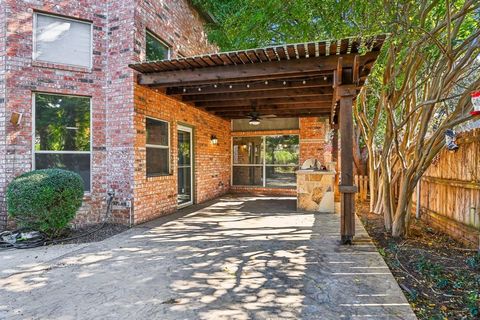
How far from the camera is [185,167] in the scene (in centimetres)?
791

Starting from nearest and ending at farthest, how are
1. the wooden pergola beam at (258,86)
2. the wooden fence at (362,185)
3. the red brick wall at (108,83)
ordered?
the red brick wall at (108,83), the wooden pergola beam at (258,86), the wooden fence at (362,185)

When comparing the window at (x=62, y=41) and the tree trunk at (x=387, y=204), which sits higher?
the window at (x=62, y=41)

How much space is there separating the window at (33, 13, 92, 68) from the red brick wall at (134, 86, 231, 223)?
3.95ft

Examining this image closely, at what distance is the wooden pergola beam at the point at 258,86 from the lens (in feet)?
18.4

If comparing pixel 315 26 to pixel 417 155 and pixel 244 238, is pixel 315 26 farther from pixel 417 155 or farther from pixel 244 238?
pixel 244 238

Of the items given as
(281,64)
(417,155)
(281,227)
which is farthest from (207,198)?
(417,155)

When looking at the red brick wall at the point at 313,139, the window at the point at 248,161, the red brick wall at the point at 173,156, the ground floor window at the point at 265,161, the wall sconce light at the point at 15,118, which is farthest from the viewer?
the window at the point at 248,161

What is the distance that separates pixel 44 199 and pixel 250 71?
3779 millimetres

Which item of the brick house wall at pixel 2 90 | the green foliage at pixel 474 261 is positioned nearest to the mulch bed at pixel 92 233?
the brick house wall at pixel 2 90

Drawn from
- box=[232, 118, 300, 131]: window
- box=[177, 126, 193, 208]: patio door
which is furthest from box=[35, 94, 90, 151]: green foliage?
box=[232, 118, 300, 131]: window

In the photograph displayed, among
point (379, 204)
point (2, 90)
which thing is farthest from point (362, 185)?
point (2, 90)

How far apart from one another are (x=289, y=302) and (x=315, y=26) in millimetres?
5222

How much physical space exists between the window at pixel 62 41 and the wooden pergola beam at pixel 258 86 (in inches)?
70.5

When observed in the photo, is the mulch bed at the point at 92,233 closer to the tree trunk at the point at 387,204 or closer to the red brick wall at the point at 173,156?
the red brick wall at the point at 173,156
